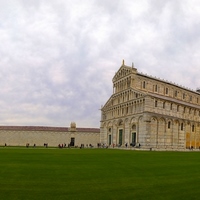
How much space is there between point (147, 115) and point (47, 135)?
31.3 metres

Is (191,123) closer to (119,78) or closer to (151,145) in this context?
(151,145)

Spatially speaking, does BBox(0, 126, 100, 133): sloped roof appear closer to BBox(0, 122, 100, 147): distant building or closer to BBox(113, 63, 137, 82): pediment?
BBox(0, 122, 100, 147): distant building

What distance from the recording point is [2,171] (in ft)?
44.2

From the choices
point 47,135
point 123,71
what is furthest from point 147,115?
point 47,135

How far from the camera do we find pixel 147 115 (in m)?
54.7

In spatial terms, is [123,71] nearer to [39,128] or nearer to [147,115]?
[147,115]

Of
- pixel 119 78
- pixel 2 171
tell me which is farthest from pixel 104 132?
pixel 2 171

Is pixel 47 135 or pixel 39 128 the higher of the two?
pixel 39 128

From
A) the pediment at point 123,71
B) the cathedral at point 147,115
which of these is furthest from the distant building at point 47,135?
the pediment at point 123,71

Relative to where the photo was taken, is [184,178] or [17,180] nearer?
[17,180]

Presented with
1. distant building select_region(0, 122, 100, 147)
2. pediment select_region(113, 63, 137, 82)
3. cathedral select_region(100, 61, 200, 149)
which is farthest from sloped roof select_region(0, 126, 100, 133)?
pediment select_region(113, 63, 137, 82)

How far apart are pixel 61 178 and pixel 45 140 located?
62.6 metres

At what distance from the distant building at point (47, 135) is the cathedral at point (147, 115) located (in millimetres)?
4815

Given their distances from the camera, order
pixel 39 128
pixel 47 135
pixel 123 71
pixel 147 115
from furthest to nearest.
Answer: pixel 39 128, pixel 47 135, pixel 123 71, pixel 147 115
